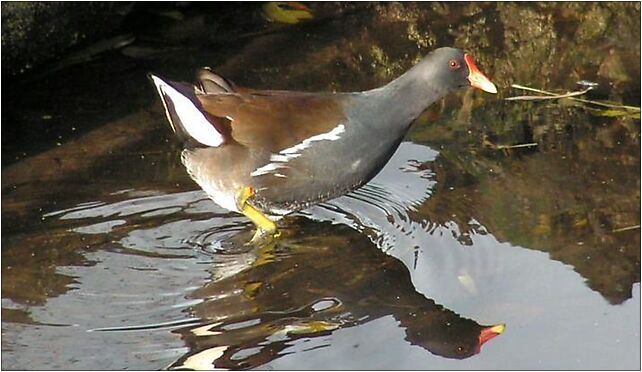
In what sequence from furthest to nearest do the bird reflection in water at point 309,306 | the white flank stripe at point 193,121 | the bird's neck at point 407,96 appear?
the bird's neck at point 407,96 → the white flank stripe at point 193,121 → the bird reflection in water at point 309,306

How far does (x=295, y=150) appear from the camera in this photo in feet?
15.0

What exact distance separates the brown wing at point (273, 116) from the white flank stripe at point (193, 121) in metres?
0.05

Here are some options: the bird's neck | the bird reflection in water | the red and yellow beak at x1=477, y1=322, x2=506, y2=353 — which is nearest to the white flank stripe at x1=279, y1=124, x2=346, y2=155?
the bird's neck

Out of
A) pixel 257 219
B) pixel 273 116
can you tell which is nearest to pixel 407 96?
pixel 273 116

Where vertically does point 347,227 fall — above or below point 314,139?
below

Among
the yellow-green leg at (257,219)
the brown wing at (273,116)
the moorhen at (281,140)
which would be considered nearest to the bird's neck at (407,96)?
the moorhen at (281,140)

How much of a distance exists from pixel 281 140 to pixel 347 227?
51 centimetres

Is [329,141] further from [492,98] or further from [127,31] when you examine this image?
[127,31]

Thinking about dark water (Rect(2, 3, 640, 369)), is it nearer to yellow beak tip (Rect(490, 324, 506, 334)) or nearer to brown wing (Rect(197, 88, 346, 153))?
yellow beak tip (Rect(490, 324, 506, 334))

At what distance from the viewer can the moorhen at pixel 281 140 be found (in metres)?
4.58

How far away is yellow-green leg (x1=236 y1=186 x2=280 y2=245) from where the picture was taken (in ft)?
15.2

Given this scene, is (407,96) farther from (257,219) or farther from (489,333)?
(489,333)

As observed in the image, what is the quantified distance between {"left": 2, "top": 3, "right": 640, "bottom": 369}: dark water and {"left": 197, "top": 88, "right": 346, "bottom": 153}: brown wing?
1.46 feet

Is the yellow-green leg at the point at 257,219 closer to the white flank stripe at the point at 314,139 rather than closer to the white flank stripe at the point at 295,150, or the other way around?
the white flank stripe at the point at 295,150
